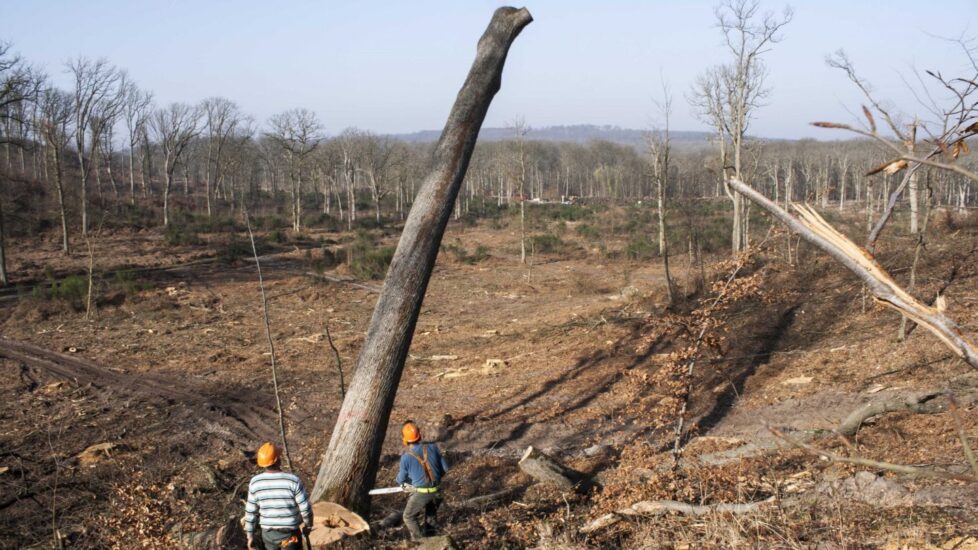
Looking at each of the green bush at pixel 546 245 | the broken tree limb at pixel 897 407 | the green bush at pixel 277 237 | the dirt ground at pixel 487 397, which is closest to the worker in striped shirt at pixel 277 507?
the dirt ground at pixel 487 397

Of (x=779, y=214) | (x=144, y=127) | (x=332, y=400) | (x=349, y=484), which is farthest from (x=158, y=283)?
(x=144, y=127)

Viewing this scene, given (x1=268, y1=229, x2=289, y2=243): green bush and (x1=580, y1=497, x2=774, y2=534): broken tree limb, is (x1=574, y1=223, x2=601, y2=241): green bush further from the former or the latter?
(x1=580, y1=497, x2=774, y2=534): broken tree limb

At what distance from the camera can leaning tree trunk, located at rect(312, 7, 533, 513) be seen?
5867 millimetres

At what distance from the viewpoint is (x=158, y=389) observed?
508 inches

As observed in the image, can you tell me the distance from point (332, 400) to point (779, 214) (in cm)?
1143

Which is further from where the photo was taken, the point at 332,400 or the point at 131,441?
the point at 332,400

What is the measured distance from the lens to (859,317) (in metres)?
14.2

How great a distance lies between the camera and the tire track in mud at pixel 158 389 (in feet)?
36.9

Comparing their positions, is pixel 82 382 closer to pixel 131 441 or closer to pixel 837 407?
pixel 131 441

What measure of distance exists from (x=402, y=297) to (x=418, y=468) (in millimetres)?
1649

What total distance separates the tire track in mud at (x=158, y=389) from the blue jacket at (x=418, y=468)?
207 inches

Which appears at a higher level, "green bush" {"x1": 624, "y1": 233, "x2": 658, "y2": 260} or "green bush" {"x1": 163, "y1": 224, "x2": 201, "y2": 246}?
"green bush" {"x1": 163, "y1": 224, "x2": 201, "y2": 246}

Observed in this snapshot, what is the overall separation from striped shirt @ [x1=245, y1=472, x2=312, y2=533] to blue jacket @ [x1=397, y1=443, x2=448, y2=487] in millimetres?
1256

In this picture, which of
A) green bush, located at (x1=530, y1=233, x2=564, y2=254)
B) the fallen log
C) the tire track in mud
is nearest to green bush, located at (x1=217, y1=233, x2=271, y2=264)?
green bush, located at (x1=530, y1=233, x2=564, y2=254)
